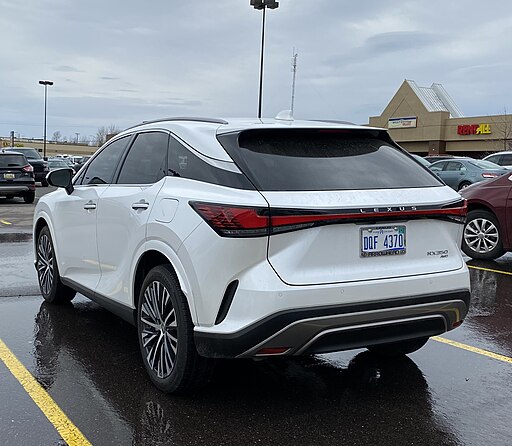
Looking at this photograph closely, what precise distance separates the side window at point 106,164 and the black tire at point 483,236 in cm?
539

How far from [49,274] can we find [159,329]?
2566 millimetres

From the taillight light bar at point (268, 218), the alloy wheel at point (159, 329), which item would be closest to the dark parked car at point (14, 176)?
the alloy wheel at point (159, 329)

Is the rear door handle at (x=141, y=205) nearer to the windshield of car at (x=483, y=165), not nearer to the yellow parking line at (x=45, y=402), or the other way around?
the yellow parking line at (x=45, y=402)

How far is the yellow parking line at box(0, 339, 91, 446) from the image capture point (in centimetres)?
337

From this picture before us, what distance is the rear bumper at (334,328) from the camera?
3.38 m

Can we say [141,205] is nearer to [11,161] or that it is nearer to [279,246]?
[279,246]

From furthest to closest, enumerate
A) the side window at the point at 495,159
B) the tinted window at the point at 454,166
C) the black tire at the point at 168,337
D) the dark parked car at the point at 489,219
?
1. the side window at the point at 495,159
2. the tinted window at the point at 454,166
3. the dark parked car at the point at 489,219
4. the black tire at the point at 168,337

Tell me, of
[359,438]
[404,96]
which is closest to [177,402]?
[359,438]

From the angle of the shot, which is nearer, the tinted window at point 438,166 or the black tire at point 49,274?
the black tire at point 49,274

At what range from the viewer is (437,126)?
173ft

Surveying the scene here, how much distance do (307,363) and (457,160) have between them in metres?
19.1

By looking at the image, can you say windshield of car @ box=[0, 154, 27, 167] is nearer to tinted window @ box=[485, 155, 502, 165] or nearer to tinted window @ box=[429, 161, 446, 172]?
tinted window @ box=[429, 161, 446, 172]

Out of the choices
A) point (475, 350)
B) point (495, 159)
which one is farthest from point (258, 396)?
point (495, 159)

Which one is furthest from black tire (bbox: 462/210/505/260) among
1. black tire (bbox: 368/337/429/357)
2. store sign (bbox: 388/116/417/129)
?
store sign (bbox: 388/116/417/129)
